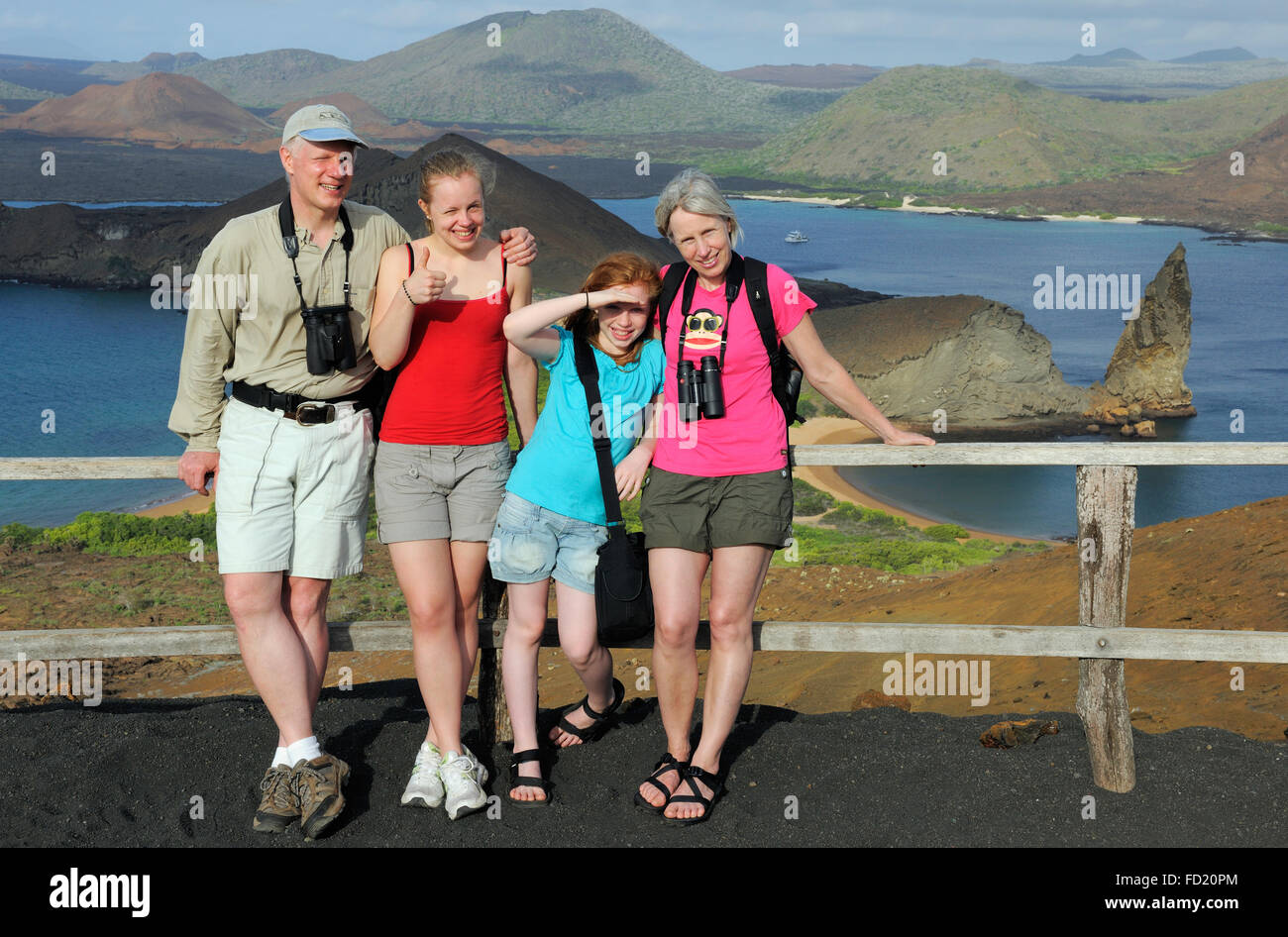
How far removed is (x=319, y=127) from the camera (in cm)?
403

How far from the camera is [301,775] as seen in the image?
4.21 meters

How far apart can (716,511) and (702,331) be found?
674 mm

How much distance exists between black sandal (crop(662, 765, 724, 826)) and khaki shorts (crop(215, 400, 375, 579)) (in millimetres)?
1503

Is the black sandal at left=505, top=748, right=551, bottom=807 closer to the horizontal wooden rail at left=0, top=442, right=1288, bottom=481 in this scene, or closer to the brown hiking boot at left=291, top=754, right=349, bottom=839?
the brown hiking boot at left=291, top=754, right=349, bottom=839

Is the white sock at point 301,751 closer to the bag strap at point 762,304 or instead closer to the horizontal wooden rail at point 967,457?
the horizontal wooden rail at point 967,457

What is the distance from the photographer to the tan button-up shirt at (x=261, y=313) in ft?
13.5

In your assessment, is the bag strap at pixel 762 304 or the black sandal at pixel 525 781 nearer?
the bag strap at pixel 762 304

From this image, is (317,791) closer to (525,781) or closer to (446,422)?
(525,781)

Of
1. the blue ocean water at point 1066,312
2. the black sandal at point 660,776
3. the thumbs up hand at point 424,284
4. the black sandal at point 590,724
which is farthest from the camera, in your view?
the blue ocean water at point 1066,312

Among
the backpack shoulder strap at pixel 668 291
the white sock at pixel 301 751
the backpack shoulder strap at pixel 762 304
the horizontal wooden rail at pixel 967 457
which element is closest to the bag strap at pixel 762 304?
the backpack shoulder strap at pixel 762 304

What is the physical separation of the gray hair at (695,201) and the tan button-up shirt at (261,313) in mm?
1061

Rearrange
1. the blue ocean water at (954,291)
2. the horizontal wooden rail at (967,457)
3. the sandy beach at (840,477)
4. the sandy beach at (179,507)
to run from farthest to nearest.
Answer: the blue ocean water at (954,291) < the sandy beach at (840,477) < the sandy beach at (179,507) < the horizontal wooden rail at (967,457)

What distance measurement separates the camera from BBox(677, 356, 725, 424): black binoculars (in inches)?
165

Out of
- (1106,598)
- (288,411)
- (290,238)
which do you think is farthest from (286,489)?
(1106,598)
